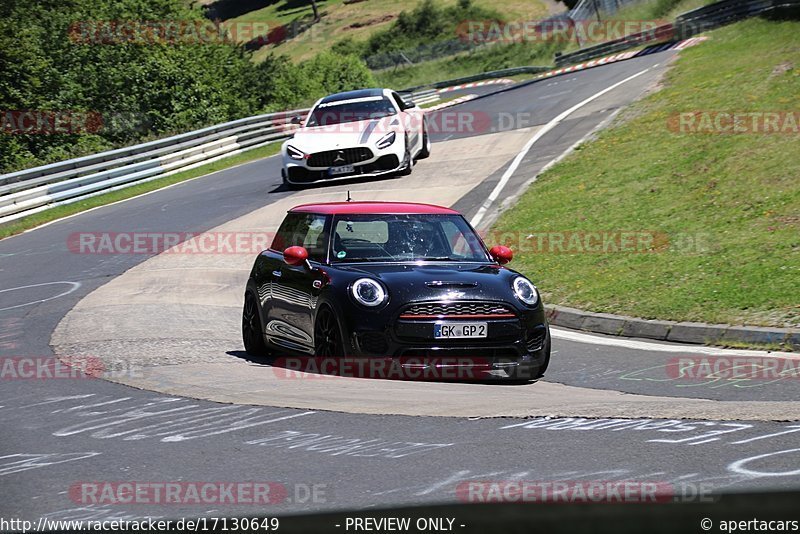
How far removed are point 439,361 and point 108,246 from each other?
1258cm

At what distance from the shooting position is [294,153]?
78.1ft

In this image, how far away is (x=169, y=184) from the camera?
29.5 meters

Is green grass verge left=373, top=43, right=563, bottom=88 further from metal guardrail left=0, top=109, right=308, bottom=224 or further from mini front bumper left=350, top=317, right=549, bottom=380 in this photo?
mini front bumper left=350, top=317, right=549, bottom=380

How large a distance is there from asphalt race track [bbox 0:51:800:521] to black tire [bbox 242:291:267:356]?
0.70 feet

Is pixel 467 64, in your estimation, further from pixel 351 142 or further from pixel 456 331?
pixel 456 331

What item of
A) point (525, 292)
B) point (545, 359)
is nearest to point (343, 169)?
point (525, 292)

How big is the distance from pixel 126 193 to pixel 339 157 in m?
7.40

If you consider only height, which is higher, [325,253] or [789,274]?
[325,253]

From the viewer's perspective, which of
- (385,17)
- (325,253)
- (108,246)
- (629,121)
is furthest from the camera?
(385,17)

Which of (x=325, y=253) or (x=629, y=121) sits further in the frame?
(x=629, y=121)

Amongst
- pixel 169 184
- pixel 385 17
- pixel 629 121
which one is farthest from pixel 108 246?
pixel 385 17

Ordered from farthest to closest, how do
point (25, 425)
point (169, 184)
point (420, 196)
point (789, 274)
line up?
point (169, 184)
point (420, 196)
point (789, 274)
point (25, 425)

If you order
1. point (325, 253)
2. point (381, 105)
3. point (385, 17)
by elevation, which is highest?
point (385, 17)

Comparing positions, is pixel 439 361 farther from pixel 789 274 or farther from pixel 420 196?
pixel 420 196
